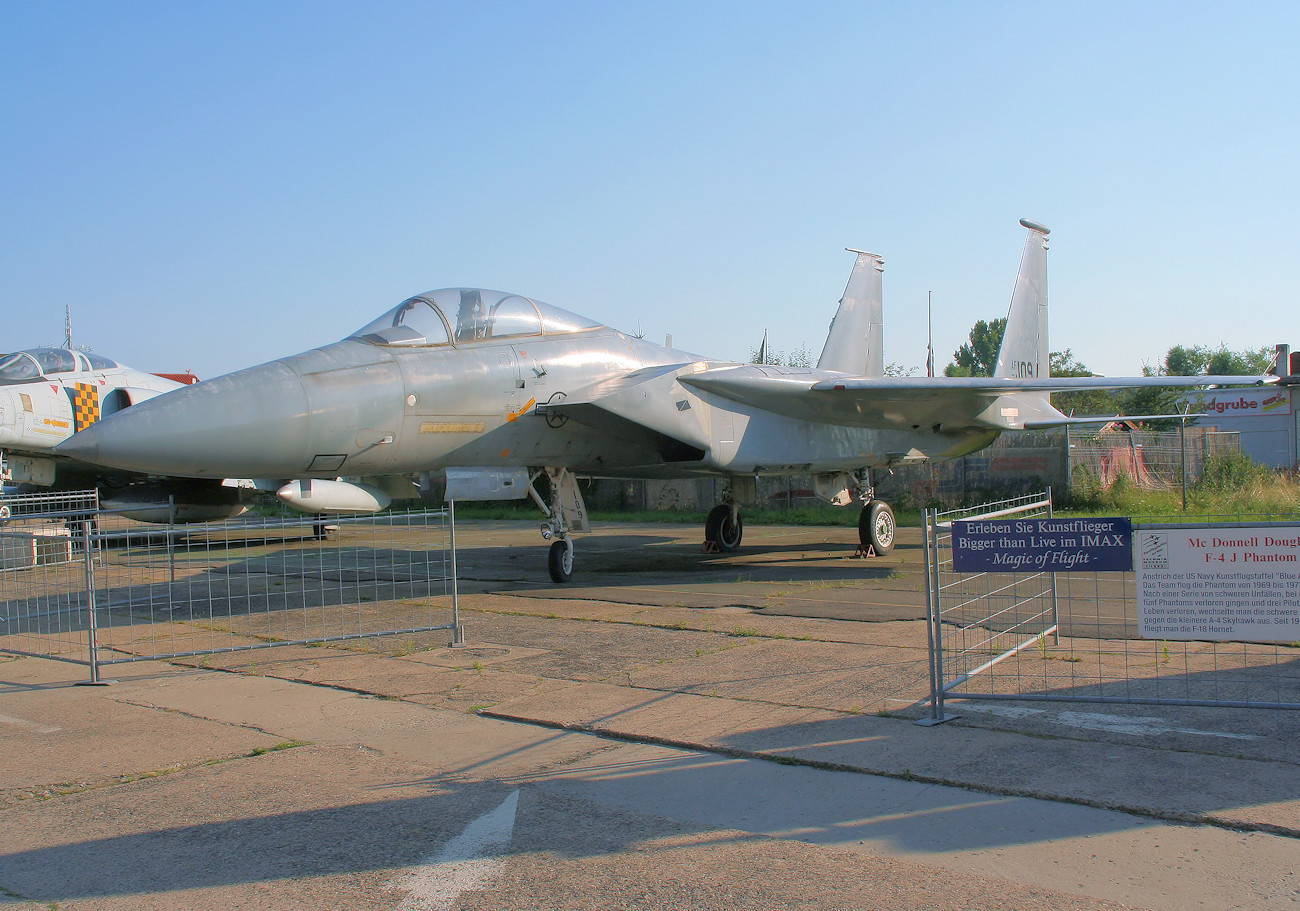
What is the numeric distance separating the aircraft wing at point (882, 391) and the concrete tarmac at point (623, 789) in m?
4.66

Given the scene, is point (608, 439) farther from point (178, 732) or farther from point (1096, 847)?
point (1096, 847)

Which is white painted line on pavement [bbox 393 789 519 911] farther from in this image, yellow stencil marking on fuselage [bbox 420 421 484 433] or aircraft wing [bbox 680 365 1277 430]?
aircraft wing [bbox 680 365 1277 430]

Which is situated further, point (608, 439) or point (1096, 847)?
point (608, 439)

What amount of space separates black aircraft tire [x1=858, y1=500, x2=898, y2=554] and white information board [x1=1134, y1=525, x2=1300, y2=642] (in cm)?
870

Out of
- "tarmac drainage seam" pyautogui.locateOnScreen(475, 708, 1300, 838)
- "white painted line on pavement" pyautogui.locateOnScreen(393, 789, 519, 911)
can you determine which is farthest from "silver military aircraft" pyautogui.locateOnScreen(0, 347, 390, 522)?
"white painted line on pavement" pyautogui.locateOnScreen(393, 789, 519, 911)

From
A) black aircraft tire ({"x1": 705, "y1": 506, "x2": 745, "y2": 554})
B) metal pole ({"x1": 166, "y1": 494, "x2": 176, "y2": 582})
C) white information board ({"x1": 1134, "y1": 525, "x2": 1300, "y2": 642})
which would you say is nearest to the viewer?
white information board ({"x1": 1134, "y1": 525, "x2": 1300, "y2": 642})

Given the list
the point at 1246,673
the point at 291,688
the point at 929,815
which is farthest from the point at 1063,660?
the point at 291,688

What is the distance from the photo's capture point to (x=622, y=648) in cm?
702

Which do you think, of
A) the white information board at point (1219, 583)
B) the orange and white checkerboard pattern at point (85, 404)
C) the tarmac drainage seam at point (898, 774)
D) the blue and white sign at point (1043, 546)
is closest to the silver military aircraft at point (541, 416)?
the tarmac drainage seam at point (898, 774)

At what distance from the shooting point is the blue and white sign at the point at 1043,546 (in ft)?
14.9

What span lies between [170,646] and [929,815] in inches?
259

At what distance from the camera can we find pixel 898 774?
3.92m

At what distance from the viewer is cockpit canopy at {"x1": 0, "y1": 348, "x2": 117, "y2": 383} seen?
13.6m

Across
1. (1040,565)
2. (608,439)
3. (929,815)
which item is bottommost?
(929,815)
